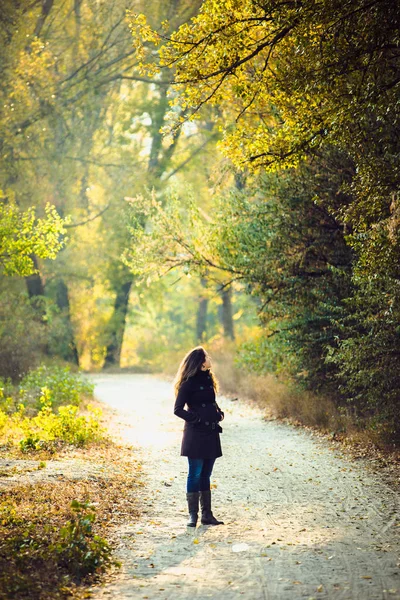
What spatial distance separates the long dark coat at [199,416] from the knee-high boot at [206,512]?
43 centimetres

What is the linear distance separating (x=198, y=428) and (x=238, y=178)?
11738 millimetres

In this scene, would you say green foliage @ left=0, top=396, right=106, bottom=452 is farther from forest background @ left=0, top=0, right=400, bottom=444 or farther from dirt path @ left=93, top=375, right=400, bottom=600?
forest background @ left=0, top=0, right=400, bottom=444

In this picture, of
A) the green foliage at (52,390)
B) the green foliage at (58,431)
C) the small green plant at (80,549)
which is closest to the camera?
the small green plant at (80,549)

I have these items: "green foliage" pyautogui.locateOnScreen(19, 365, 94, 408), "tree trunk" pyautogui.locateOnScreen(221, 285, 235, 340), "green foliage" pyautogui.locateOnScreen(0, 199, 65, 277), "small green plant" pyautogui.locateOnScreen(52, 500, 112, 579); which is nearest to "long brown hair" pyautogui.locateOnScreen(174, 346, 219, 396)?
"small green plant" pyautogui.locateOnScreen(52, 500, 112, 579)

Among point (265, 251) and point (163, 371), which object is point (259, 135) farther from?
point (163, 371)

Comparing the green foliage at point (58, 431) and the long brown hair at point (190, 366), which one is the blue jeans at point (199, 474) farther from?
the green foliage at point (58, 431)

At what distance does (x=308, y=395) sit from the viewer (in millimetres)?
16734

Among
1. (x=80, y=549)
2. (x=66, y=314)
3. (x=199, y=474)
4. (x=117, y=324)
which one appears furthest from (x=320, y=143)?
(x=117, y=324)

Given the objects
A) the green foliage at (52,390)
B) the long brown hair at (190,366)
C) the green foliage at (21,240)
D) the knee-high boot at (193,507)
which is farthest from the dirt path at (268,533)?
the green foliage at (21,240)

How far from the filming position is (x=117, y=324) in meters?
40.9

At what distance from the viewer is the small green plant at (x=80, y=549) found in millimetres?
6297

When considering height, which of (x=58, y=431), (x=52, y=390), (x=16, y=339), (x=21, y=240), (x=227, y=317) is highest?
(x=21, y=240)

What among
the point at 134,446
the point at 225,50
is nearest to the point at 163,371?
the point at 134,446

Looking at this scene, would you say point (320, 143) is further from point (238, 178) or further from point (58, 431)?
point (238, 178)
